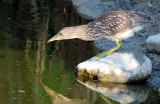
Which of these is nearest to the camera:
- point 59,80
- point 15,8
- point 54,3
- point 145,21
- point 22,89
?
point 22,89

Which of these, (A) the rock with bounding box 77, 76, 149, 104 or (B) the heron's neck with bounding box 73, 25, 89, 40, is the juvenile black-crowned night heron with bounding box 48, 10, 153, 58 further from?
(A) the rock with bounding box 77, 76, 149, 104

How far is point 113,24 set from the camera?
922cm

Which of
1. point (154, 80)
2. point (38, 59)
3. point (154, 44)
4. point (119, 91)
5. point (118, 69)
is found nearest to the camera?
point (119, 91)

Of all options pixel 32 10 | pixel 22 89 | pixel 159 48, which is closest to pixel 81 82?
pixel 22 89

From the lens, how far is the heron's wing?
30.1ft

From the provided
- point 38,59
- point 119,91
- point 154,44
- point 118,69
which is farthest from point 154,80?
point 38,59

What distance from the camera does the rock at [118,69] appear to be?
8.77 m

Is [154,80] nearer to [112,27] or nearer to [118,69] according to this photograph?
[118,69]

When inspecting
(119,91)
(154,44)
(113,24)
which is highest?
(113,24)

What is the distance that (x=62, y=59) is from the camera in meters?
9.87

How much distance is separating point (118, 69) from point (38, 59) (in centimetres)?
208

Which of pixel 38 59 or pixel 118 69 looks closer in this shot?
pixel 118 69

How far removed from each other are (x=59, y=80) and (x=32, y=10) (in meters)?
7.23

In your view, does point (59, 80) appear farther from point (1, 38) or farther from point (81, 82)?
point (1, 38)
